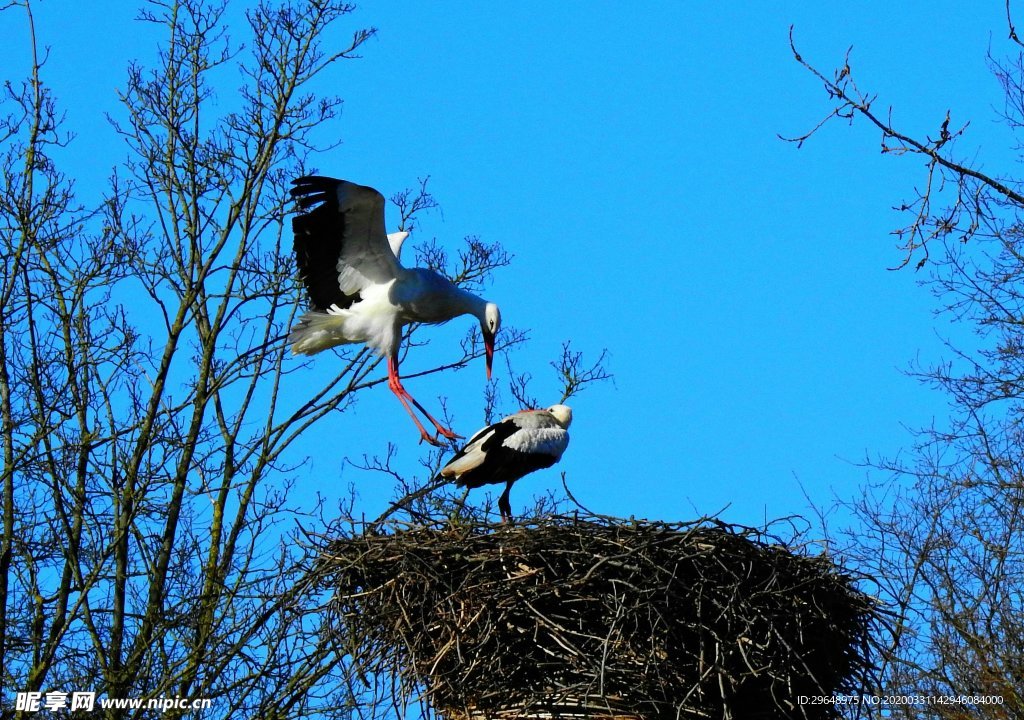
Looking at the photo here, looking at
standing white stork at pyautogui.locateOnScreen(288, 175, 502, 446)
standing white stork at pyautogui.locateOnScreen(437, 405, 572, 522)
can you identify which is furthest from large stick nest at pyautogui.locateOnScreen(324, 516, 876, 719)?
standing white stork at pyautogui.locateOnScreen(288, 175, 502, 446)

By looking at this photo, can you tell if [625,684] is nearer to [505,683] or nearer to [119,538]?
[505,683]

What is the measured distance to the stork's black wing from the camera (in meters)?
12.2

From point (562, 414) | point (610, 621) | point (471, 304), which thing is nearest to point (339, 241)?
point (471, 304)

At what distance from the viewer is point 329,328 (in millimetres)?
13234

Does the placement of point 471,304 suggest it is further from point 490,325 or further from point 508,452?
point 508,452

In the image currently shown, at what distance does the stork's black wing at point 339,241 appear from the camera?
1223 centimetres

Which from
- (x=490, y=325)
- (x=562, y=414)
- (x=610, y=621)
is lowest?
(x=610, y=621)

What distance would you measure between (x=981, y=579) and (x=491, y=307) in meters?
4.78

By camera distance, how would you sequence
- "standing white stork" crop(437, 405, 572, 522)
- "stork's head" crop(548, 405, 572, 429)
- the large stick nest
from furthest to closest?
"stork's head" crop(548, 405, 572, 429) → "standing white stork" crop(437, 405, 572, 522) → the large stick nest

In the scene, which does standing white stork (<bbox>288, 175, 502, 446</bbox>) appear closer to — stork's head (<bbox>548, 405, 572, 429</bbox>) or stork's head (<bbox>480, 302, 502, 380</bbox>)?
stork's head (<bbox>480, 302, 502, 380</bbox>)

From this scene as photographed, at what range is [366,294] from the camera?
13.1 meters

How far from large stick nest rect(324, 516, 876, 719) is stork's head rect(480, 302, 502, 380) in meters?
4.19

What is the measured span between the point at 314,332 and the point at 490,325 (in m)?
1.55

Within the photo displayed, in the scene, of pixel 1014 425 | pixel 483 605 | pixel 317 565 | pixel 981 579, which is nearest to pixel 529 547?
pixel 483 605
